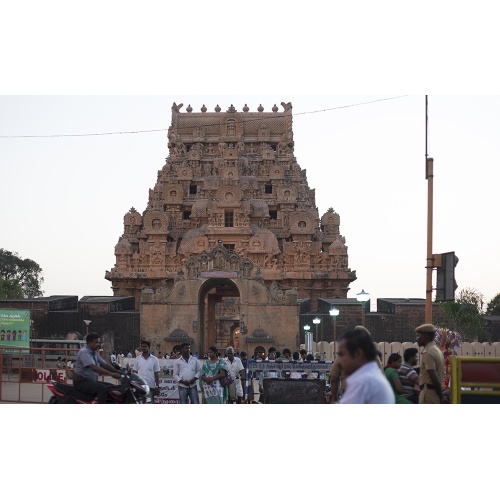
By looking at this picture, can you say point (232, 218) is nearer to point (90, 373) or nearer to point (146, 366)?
point (146, 366)

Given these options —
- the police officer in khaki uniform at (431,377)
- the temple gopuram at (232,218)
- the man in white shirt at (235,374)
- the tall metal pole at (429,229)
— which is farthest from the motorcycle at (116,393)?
the temple gopuram at (232,218)

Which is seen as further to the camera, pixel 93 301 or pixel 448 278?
pixel 93 301

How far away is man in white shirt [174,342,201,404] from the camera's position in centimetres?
1399

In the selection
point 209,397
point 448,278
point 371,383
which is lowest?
point 209,397

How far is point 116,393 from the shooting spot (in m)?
10.5

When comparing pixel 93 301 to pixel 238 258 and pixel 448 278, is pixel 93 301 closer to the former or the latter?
pixel 238 258

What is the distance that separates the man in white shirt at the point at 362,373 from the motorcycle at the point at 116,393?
5.09 m

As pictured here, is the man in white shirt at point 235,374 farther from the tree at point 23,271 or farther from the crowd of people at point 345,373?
the tree at point 23,271

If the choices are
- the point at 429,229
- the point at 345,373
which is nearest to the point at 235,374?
the point at 429,229

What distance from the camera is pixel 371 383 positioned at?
5469mm

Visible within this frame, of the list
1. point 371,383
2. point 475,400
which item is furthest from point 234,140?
point 371,383

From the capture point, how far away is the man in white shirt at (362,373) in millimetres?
5488

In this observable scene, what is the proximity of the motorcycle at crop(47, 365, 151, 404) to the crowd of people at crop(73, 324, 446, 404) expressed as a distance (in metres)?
0.12

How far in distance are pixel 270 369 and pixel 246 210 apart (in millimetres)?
40767
